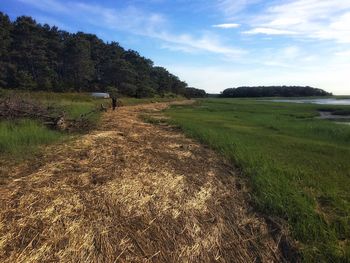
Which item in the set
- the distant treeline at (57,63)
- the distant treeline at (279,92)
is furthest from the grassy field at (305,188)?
the distant treeline at (279,92)

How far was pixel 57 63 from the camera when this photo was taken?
7306cm

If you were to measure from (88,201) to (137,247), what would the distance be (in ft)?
4.24

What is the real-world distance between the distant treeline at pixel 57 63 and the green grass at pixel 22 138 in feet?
141

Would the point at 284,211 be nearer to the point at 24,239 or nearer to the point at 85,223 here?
the point at 85,223

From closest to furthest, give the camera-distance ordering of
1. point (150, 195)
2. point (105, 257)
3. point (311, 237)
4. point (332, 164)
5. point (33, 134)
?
1. point (105, 257)
2. point (311, 237)
3. point (150, 195)
4. point (33, 134)
5. point (332, 164)

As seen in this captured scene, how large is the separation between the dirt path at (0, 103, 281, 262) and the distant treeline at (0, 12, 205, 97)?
47.7 m

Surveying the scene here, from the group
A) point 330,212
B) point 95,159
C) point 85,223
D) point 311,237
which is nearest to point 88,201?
point 85,223

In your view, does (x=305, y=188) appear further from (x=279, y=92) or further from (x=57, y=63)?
(x=279, y=92)

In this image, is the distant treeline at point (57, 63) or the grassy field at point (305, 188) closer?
the grassy field at point (305, 188)

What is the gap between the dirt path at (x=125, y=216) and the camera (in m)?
4.52

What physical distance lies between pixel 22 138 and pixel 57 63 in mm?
68357

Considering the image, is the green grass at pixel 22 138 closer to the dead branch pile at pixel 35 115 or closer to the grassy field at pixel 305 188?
the dead branch pile at pixel 35 115

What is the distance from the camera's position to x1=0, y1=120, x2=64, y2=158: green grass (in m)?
7.98

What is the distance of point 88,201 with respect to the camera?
A: 5586 mm
